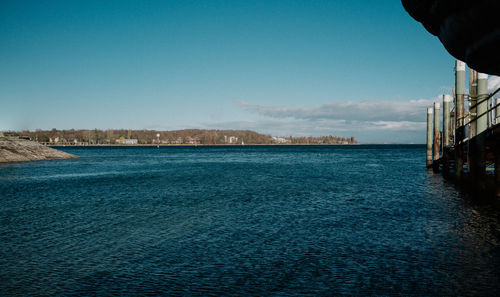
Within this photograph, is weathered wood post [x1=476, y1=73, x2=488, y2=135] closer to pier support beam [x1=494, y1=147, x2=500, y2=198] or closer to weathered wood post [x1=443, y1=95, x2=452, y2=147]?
pier support beam [x1=494, y1=147, x2=500, y2=198]

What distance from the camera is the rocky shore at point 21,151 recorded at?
5925 centimetres

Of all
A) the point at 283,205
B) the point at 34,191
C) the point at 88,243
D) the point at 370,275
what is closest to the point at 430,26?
the point at 370,275

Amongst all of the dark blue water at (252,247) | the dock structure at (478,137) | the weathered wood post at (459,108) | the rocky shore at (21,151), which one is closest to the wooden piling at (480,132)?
the dock structure at (478,137)

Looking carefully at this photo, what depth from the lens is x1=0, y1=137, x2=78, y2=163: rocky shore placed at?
59.2 m

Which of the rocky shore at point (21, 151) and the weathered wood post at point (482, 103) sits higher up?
the weathered wood post at point (482, 103)

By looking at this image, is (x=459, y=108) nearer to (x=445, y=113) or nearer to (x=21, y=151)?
(x=445, y=113)

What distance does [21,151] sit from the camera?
63.3 meters

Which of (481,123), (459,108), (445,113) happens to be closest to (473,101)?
(459,108)

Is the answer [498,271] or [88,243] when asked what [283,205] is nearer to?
[88,243]

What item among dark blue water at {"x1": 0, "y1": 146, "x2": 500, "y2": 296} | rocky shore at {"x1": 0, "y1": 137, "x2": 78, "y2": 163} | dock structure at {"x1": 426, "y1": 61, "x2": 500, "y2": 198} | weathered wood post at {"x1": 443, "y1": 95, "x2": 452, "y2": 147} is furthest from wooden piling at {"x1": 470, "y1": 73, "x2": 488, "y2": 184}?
rocky shore at {"x1": 0, "y1": 137, "x2": 78, "y2": 163}

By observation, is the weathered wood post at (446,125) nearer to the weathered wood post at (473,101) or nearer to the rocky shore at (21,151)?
the weathered wood post at (473,101)

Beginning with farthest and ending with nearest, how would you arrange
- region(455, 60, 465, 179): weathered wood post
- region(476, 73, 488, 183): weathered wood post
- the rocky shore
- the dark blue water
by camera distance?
1. the rocky shore
2. region(455, 60, 465, 179): weathered wood post
3. region(476, 73, 488, 183): weathered wood post
4. the dark blue water

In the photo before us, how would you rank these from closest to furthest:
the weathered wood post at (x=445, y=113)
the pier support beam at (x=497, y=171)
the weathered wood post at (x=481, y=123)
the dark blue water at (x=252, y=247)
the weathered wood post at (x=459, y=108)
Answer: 1. the dark blue water at (x=252, y=247)
2. the pier support beam at (x=497, y=171)
3. the weathered wood post at (x=481, y=123)
4. the weathered wood post at (x=459, y=108)
5. the weathered wood post at (x=445, y=113)

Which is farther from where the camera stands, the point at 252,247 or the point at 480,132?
the point at 480,132
